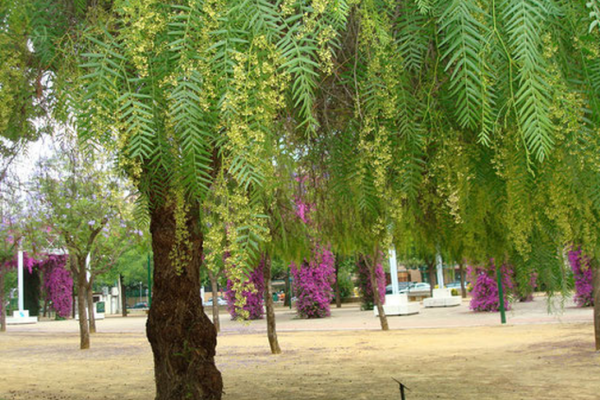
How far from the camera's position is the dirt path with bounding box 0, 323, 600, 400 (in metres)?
8.50

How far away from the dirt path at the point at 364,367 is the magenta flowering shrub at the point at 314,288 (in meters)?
8.74

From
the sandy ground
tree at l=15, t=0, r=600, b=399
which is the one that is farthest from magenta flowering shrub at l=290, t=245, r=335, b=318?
tree at l=15, t=0, r=600, b=399

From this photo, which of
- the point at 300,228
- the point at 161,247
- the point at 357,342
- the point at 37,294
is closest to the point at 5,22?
the point at 161,247

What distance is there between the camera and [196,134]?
2039mm

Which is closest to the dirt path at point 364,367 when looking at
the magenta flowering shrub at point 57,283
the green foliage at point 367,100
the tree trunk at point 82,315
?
the tree trunk at point 82,315

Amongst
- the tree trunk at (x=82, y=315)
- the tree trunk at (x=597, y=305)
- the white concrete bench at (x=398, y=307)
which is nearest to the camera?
the tree trunk at (x=597, y=305)

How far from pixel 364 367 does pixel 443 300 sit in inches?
789

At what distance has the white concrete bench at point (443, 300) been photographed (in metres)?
30.1

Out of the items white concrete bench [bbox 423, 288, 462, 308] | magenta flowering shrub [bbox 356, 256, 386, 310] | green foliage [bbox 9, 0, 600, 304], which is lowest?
white concrete bench [bbox 423, 288, 462, 308]

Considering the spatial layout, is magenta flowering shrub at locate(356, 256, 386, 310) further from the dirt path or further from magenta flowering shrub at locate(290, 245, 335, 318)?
the dirt path

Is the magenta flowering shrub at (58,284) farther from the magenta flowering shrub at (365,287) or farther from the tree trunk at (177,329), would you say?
the tree trunk at (177,329)

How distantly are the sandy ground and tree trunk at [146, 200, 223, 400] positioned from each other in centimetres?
237

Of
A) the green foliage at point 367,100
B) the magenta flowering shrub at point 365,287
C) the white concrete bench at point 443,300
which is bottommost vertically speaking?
the white concrete bench at point 443,300

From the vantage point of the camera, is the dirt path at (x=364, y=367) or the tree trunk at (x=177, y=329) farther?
the dirt path at (x=364, y=367)
